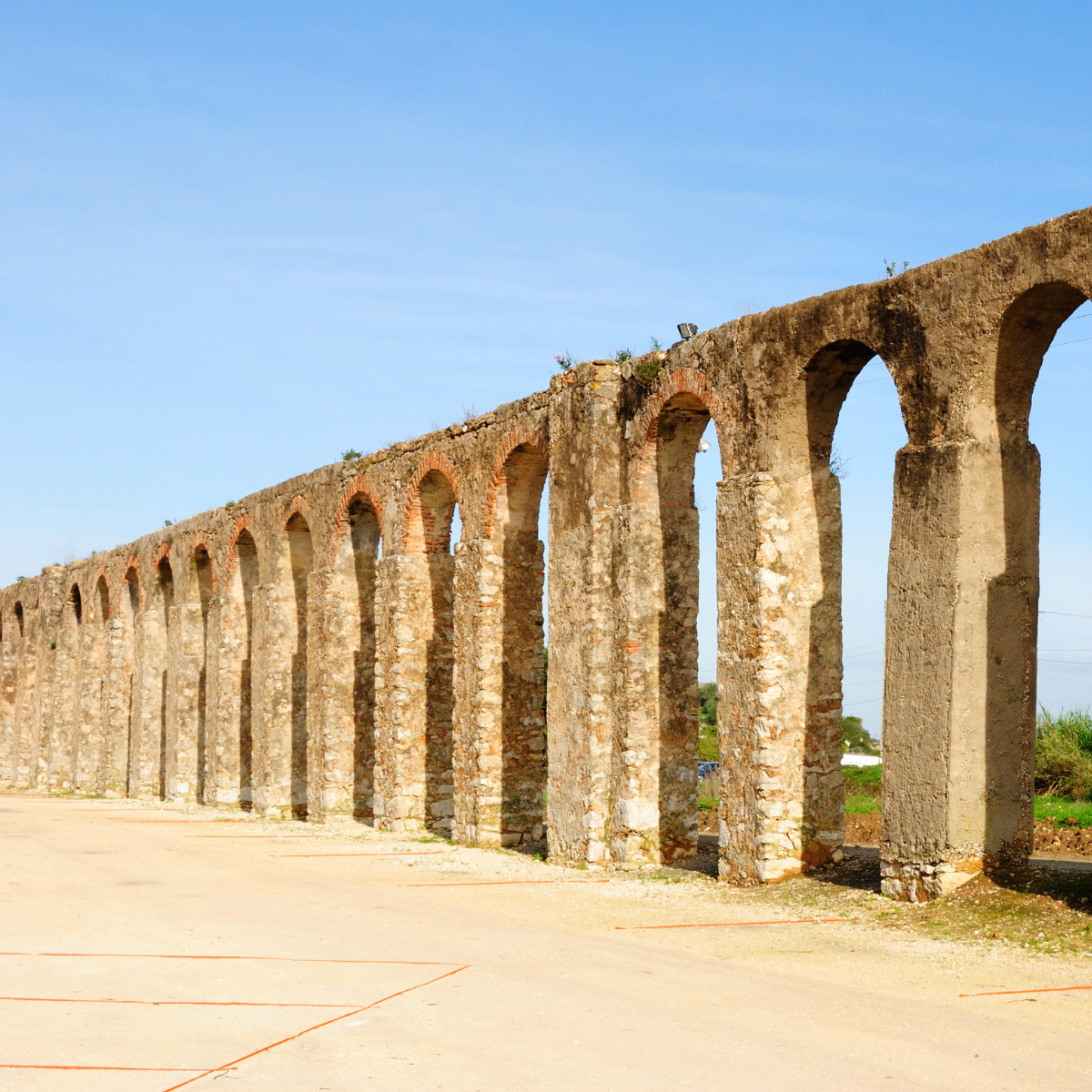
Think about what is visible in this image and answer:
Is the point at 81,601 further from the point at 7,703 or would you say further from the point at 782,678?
the point at 782,678

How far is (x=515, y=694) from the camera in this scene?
49.3ft

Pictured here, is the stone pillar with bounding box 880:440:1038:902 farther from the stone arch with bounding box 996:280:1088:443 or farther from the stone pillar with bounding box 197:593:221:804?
the stone pillar with bounding box 197:593:221:804

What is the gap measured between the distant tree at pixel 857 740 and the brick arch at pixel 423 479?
117 feet

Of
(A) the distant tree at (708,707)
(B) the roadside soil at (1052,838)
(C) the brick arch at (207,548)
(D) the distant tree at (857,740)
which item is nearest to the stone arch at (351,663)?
(C) the brick arch at (207,548)

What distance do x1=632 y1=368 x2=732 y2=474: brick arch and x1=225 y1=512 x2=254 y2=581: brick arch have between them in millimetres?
10392

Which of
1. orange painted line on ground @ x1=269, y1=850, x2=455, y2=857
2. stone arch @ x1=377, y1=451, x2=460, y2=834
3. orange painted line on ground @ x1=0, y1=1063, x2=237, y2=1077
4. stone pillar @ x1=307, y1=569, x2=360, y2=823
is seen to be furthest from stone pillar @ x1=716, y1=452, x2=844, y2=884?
stone pillar @ x1=307, y1=569, x2=360, y2=823

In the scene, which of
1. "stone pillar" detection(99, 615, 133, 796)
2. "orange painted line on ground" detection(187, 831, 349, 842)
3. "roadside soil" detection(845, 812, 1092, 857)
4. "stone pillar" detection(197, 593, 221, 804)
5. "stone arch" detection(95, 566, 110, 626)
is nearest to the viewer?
"roadside soil" detection(845, 812, 1092, 857)

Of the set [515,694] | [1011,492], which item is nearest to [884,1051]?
[1011,492]

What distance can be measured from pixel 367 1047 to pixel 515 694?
30.1 feet

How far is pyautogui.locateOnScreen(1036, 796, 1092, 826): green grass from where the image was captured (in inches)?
633

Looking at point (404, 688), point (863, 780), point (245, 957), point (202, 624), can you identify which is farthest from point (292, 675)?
point (245, 957)

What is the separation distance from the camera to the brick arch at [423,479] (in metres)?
15.9

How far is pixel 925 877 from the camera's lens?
934 centimetres

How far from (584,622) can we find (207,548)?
474 inches
